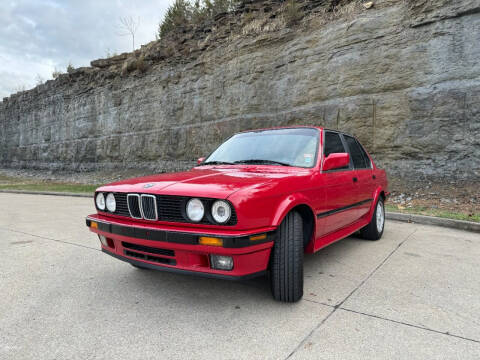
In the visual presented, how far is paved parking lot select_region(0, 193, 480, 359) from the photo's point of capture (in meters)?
1.93

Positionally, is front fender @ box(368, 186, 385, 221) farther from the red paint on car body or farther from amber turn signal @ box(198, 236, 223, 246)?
amber turn signal @ box(198, 236, 223, 246)

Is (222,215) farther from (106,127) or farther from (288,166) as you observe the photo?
(106,127)

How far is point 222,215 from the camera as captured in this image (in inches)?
87.8

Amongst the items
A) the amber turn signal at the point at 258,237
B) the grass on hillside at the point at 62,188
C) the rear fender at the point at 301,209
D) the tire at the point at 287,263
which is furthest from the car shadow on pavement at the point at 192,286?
the grass on hillside at the point at 62,188

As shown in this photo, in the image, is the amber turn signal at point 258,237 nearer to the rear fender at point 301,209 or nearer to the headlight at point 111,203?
the rear fender at point 301,209

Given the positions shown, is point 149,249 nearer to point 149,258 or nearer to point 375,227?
point 149,258

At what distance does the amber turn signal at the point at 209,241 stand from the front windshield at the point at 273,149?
1.27m

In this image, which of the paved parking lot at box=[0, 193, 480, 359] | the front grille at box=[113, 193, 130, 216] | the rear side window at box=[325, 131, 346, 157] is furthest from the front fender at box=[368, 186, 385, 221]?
the front grille at box=[113, 193, 130, 216]

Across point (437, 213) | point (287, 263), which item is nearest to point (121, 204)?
point (287, 263)

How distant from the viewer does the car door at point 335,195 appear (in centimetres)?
304

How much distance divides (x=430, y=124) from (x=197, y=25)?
10.9 m

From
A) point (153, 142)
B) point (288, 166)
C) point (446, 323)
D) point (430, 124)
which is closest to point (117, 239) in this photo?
point (288, 166)

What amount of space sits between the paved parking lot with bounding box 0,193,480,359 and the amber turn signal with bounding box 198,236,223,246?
0.55 metres

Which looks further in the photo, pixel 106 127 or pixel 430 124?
pixel 106 127
